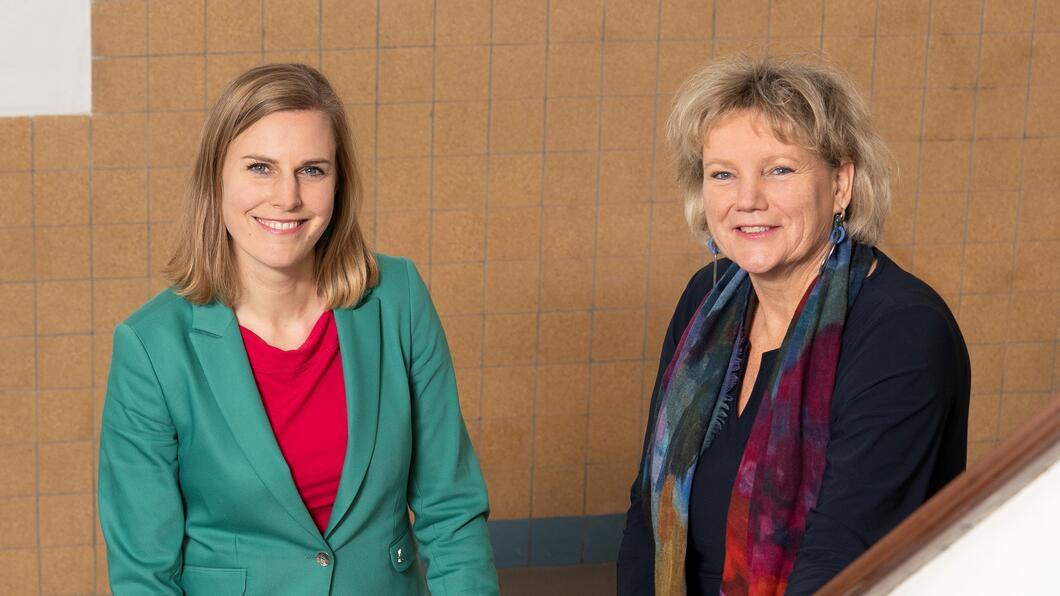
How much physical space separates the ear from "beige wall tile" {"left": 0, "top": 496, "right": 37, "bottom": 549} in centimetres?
273

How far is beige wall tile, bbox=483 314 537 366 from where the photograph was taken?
13.2 feet

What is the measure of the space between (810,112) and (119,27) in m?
2.32

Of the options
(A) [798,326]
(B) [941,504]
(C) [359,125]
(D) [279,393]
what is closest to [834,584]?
(B) [941,504]

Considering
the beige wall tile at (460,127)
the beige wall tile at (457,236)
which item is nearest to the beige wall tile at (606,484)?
the beige wall tile at (457,236)

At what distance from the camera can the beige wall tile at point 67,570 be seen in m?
3.86

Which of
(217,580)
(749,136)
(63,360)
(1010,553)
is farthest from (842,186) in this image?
(63,360)

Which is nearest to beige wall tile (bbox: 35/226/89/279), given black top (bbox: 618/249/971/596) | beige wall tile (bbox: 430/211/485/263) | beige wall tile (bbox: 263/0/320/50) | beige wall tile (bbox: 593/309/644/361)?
beige wall tile (bbox: 263/0/320/50)

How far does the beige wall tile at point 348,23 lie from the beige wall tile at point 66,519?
5.12 ft

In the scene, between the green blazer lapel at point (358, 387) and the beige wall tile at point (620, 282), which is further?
the beige wall tile at point (620, 282)

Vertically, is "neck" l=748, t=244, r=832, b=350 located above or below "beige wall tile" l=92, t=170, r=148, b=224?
below

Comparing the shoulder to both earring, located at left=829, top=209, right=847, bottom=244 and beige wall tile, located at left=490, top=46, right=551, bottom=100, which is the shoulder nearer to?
earring, located at left=829, top=209, right=847, bottom=244

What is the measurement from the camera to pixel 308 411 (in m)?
2.06

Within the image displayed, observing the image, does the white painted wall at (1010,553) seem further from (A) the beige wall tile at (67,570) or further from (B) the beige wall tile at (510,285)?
(A) the beige wall tile at (67,570)

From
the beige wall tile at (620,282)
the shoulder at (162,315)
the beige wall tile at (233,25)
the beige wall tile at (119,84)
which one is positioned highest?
the beige wall tile at (233,25)
